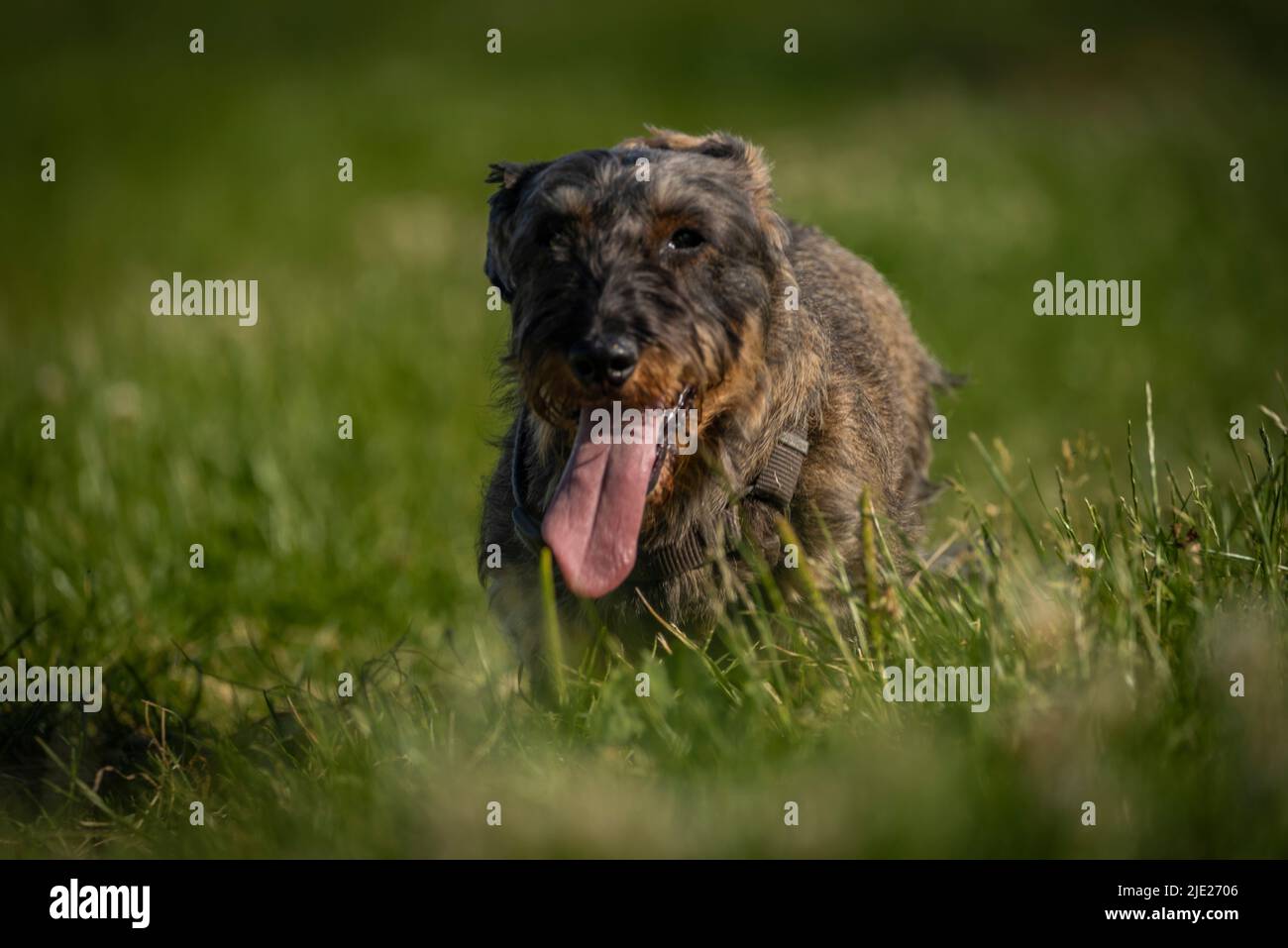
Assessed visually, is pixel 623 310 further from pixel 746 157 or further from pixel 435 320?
pixel 435 320

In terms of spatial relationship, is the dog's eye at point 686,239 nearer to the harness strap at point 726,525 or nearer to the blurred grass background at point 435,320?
the harness strap at point 726,525

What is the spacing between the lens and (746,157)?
16.5ft

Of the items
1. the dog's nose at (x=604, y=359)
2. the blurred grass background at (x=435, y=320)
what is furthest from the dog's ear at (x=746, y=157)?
the blurred grass background at (x=435, y=320)

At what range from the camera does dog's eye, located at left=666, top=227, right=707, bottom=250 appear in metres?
4.49

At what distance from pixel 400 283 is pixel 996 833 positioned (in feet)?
35.9

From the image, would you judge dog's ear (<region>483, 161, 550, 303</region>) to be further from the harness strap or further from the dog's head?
the harness strap

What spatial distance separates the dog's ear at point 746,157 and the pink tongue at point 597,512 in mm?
991

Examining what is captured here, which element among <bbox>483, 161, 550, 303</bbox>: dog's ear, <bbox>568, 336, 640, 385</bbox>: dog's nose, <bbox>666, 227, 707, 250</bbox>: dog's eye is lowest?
<bbox>568, 336, 640, 385</bbox>: dog's nose

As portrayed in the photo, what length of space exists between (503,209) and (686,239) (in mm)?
768

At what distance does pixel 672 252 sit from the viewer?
4461 mm

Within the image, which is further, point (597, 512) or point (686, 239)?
point (686, 239)

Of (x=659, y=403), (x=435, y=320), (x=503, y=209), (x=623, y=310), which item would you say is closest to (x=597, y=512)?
(x=659, y=403)

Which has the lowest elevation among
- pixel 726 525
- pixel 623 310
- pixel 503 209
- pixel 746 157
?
pixel 726 525

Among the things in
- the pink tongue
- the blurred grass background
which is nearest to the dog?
the pink tongue
